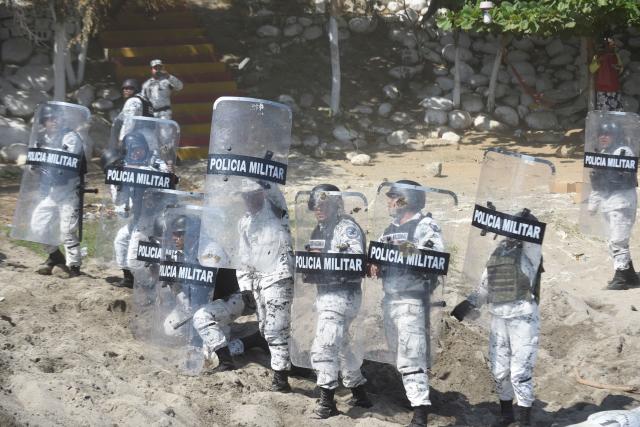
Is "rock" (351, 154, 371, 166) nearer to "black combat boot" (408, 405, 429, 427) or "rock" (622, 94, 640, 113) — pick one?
"rock" (622, 94, 640, 113)

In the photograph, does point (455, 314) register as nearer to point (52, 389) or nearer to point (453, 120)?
point (52, 389)

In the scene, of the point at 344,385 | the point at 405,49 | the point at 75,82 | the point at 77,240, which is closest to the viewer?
the point at 344,385

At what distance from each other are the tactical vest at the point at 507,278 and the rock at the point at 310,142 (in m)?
10.1

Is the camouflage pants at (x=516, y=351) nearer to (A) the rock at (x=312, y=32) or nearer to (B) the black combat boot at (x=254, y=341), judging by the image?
(B) the black combat boot at (x=254, y=341)

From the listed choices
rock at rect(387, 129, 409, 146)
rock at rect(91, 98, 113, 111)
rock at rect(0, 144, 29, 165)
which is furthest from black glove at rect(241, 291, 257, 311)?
rock at rect(91, 98, 113, 111)

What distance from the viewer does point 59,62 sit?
57.6ft

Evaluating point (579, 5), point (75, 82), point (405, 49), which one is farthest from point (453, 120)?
point (75, 82)

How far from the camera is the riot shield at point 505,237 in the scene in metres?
8.35

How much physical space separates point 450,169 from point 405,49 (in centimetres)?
452

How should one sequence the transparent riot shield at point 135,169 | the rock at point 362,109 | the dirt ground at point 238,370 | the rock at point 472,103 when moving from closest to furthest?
the dirt ground at point 238,370, the transparent riot shield at point 135,169, the rock at point 362,109, the rock at point 472,103

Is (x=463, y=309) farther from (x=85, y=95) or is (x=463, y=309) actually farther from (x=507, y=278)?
(x=85, y=95)

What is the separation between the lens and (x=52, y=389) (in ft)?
26.5

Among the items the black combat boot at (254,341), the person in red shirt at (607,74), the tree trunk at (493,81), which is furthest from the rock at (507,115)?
the black combat boot at (254,341)

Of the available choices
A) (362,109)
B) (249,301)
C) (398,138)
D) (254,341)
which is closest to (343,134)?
(398,138)
